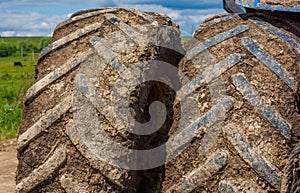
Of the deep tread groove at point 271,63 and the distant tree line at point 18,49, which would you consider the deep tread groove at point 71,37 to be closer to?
the deep tread groove at point 271,63

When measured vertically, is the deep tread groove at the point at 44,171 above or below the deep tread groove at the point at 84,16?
below

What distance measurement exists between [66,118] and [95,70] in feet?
0.70

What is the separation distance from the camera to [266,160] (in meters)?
1.79

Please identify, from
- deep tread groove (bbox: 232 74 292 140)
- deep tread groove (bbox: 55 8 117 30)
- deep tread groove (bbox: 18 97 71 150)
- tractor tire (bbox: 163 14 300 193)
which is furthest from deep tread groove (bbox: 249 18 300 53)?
deep tread groove (bbox: 18 97 71 150)

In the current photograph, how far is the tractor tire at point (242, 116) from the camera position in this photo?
70.7 inches

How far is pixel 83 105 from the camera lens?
1.90 metres

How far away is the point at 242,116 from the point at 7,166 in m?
2.83

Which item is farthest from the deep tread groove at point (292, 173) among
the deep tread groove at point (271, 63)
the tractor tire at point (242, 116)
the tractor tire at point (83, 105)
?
the tractor tire at point (83, 105)

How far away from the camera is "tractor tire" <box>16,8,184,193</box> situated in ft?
6.17

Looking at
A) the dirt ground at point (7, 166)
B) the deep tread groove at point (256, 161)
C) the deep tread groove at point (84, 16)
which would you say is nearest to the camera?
the deep tread groove at point (256, 161)

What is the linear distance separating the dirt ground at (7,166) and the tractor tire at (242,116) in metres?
1.91

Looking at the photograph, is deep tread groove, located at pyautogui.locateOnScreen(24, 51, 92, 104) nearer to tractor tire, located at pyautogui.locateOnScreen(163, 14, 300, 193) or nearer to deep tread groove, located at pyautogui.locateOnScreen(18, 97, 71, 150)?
deep tread groove, located at pyautogui.locateOnScreen(18, 97, 71, 150)

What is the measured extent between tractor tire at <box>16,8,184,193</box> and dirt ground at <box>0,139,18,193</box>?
5.34ft

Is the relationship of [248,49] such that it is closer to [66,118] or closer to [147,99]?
[147,99]
